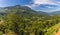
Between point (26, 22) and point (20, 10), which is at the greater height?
point (20, 10)

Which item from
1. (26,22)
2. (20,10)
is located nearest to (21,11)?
(20,10)

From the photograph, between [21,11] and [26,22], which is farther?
[26,22]

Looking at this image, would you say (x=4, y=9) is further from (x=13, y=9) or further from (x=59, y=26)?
(x=59, y=26)

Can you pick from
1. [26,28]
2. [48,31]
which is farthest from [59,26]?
[26,28]

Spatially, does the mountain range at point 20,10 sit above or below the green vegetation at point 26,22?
above

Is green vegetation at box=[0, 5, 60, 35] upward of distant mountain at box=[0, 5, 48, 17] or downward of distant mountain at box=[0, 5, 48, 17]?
downward

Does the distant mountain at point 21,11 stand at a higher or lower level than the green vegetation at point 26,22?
higher

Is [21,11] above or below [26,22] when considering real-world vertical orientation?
above

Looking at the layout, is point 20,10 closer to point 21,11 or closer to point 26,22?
point 21,11
